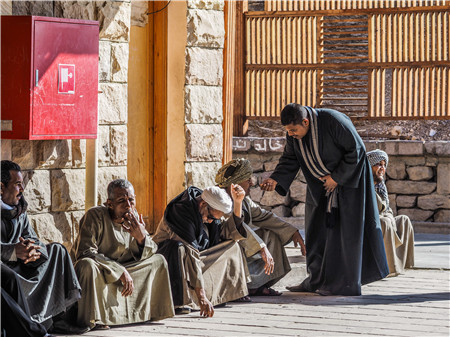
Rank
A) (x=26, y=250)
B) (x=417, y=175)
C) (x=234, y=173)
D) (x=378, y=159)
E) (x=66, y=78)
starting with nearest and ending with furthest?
(x=26, y=250)
(x=66, y=78)
(x=234, y=173)
(x=378, y=159)
(x=417, y=175)

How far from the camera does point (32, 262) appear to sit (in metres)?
5.68

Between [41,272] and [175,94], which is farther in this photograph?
[175,94]

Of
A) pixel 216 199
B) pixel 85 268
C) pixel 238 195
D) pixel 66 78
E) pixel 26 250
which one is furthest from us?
pixel 238 195

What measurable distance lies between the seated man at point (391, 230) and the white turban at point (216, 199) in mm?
2399

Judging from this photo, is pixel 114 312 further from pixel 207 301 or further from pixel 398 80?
pixel 398 80

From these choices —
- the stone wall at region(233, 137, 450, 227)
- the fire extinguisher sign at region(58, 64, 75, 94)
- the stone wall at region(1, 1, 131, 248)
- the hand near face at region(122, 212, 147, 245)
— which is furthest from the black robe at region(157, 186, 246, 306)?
the stone wall at region(233, 137, 450, 227)

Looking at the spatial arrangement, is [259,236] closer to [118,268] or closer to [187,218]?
[187,218]

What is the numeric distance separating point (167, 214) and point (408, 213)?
5.84 meters

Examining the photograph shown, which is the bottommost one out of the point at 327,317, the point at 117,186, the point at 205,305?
the point at 327,317

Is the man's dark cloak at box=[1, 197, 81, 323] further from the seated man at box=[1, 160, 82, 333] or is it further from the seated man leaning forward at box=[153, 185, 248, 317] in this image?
the seated man leaning forward at box=[153, 185, 248, 317]

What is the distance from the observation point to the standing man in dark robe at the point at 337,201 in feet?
24.7

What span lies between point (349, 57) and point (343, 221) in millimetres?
5101

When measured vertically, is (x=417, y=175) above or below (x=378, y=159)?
below

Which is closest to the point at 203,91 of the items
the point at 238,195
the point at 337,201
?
the point at 238,195
